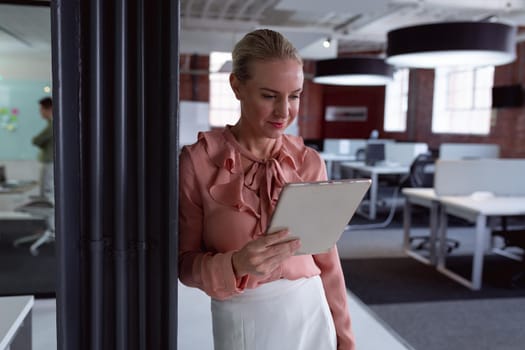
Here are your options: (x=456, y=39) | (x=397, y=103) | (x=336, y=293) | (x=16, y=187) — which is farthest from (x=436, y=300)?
(x=397, y=103)

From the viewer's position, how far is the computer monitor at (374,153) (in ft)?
25.0

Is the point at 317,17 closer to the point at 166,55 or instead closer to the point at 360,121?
the point at 360,121

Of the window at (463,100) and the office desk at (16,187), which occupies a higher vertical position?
the window at (463,100)

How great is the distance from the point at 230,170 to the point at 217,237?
0.15 m

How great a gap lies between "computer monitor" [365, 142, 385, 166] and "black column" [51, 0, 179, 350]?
6.84m

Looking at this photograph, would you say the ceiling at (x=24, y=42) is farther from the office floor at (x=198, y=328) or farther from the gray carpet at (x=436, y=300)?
the gray carpet at (x=436, y=300)

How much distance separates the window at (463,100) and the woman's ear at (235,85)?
31.5 feet

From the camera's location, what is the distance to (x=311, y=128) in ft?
45.7

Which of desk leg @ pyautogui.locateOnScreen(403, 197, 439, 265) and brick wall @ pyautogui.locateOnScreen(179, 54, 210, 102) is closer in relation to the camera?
desk leg @ pyautogui.locateOnScreen(403, 197, 439, 265)

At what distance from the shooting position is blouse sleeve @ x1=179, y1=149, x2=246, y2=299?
1.02 metres

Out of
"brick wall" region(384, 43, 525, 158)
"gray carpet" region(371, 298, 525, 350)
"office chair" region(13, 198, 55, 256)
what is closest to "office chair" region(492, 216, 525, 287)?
"gray carpet" region(371, 298, 525, 350)

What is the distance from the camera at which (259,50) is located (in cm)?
105

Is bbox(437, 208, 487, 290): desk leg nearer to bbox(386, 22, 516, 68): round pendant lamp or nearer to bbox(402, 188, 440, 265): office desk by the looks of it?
bbox(402, 188, 440, 265): office desk

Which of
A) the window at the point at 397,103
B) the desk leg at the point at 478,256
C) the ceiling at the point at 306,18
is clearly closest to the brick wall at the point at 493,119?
the window at the point at 397,103
